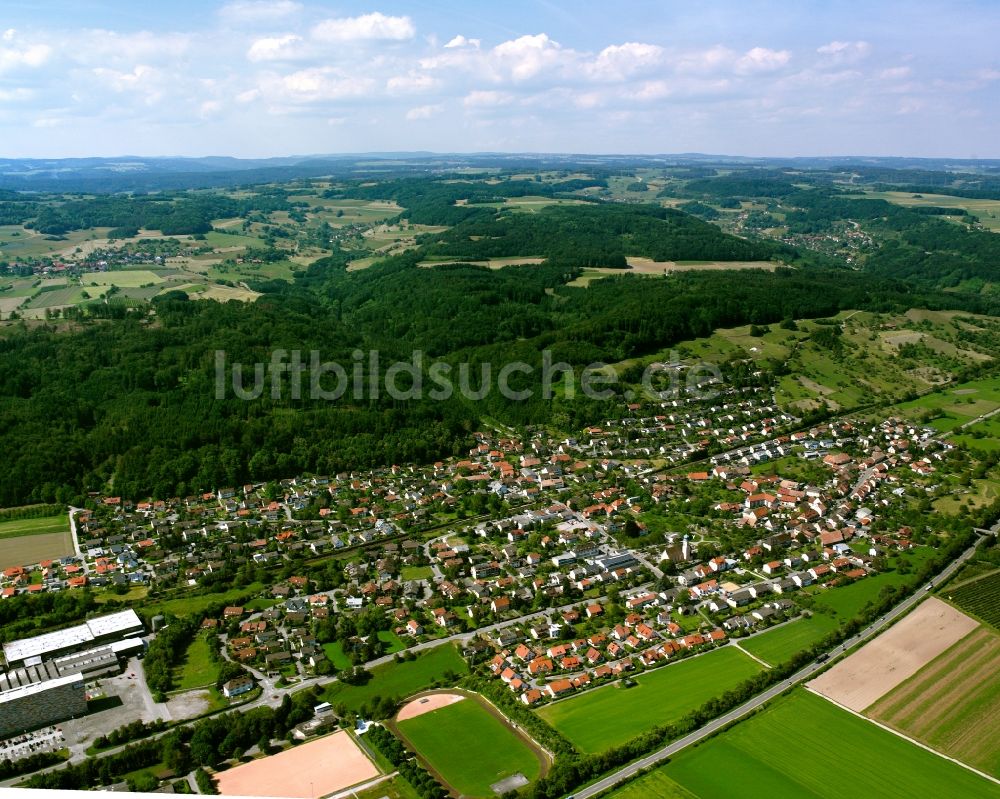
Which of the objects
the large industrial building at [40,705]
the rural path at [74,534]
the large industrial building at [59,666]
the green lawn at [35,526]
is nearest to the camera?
the large industrial building at [40,705]

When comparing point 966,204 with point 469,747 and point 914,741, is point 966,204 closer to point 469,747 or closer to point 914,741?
point 914,741

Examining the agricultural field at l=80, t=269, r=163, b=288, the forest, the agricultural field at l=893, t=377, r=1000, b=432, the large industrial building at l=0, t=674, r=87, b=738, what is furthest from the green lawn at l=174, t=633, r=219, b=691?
the agricultural field at l=80, t=269, r=163, b=288

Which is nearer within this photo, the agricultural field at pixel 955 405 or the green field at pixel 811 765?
the green field at pixel 811 765

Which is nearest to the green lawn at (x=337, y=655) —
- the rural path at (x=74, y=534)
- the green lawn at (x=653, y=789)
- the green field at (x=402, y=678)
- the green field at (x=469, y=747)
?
the green field at (x=402, y=678)

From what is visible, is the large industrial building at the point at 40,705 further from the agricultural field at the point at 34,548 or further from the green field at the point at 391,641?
the agricultural field at the point at 34,548

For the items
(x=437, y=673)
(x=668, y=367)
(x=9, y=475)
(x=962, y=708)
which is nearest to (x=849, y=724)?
(x=962, y=708)

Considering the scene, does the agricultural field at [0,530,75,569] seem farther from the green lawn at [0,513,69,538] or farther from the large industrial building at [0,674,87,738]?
the large industrial building at [0,674,87,738]

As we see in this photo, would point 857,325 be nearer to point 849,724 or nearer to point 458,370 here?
point 458,370
